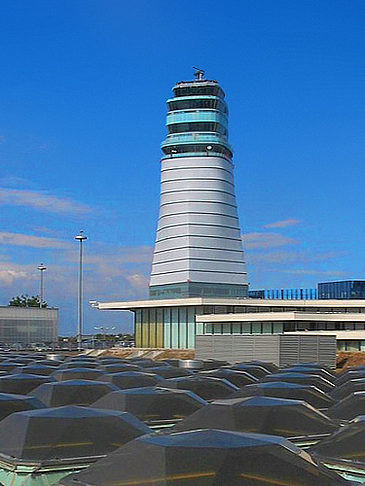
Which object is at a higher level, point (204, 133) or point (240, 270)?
point (204, 133)

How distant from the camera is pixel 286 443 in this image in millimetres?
11875

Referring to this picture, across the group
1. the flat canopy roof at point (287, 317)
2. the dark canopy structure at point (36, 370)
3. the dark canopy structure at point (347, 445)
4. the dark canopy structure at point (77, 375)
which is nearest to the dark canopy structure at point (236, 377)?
the dark canopy structure at point (77, 375)

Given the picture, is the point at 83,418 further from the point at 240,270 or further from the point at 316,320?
the point at 240,270

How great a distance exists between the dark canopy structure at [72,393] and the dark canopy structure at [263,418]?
6858mm

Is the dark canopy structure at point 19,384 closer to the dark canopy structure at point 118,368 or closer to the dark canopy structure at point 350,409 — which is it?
the dark canopy structure at point 118,368

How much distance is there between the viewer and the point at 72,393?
24.8 meters

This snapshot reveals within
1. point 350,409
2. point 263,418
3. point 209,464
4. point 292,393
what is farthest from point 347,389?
point 209,464

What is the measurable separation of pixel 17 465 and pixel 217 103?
9608cm

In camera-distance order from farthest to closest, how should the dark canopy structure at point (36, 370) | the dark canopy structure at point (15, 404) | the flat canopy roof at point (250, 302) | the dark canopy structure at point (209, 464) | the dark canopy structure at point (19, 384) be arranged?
the flat canopy roof at point (250, 302) → the dark canopy structure at point (36, 370) → the dark canopy structure at point (19, 384) → the dark canopy structure at point (15, 404) → the dark canopy structure at point (209, 464)

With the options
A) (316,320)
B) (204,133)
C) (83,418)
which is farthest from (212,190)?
(83,418)

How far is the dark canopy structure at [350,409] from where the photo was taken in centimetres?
2092

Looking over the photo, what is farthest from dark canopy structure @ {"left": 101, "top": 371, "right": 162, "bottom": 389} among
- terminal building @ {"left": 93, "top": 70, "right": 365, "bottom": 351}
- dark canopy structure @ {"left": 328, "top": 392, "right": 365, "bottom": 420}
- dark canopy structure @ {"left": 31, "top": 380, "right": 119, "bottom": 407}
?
terminal building @ {"left": 93, "top": 70, "right": 365, "bottom": 351}

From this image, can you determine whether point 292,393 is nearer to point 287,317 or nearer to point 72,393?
point 72,393

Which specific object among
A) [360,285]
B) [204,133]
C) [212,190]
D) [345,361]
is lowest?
[345,361]
